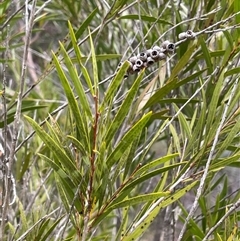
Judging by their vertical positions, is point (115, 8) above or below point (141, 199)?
above

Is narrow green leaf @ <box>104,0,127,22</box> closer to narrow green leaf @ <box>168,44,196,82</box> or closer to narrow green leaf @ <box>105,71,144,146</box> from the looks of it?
narrow green leaf @ <box>168,44,196,82</box>

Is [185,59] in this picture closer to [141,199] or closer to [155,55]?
[155,55]

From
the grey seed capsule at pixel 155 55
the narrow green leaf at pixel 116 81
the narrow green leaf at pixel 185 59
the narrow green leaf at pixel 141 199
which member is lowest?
the narrow green leaf at pixel 141 199

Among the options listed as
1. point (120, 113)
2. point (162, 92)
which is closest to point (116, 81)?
point (120, 113)

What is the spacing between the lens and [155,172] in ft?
1.61

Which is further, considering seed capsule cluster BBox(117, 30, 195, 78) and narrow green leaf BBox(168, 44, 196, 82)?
narrow green leaf BBox(168, 44, 196, 82)

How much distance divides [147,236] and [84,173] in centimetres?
108

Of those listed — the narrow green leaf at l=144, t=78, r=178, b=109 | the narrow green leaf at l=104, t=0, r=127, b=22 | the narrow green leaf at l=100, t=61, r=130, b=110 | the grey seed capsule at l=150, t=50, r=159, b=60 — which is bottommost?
the narrow green leaf at l=144, t=78, r=178, b=109

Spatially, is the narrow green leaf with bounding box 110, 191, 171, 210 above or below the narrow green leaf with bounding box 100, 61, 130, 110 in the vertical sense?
below

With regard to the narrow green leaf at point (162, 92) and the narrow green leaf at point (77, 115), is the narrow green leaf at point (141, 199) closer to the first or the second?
the narrow green leaf at point (77, 115)

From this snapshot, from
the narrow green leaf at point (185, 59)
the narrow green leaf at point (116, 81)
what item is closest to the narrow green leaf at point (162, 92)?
the narrow green leaf at point (185, 59)

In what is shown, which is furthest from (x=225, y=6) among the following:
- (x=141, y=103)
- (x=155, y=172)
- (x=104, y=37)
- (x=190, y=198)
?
(x=190, y=198)

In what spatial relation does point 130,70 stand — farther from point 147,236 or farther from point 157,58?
point 147,236

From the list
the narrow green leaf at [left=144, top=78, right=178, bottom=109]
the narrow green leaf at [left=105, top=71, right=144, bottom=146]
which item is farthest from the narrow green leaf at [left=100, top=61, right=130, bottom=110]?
the narrow green leaf at [left=144, top=78, right=178, bottom=109]
